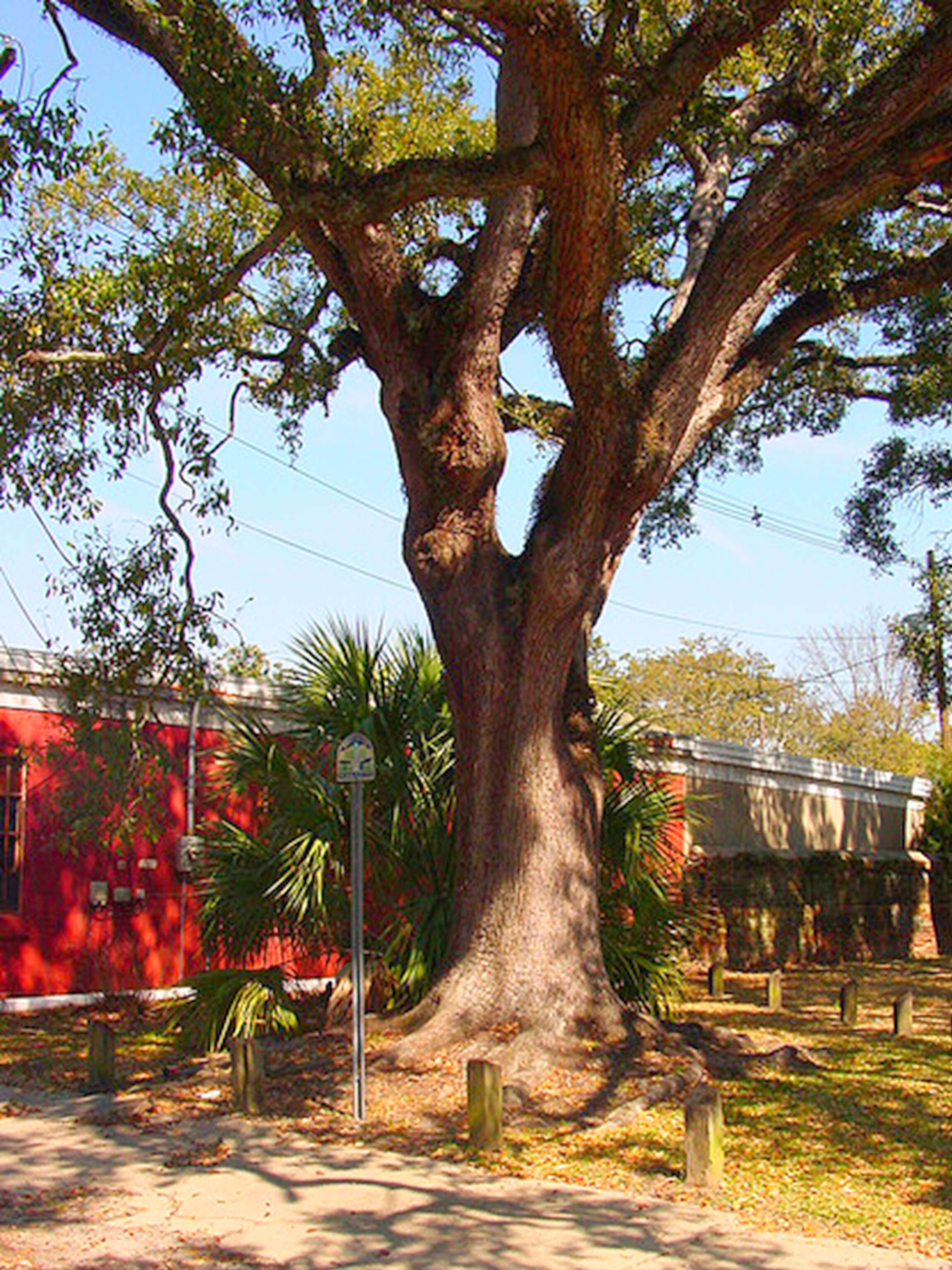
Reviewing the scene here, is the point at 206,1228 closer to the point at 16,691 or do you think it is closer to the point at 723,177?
the point at 16,691

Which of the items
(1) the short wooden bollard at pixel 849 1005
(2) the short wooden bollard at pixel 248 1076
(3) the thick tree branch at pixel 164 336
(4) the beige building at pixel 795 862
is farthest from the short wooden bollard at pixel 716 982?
(3) the thick tree branch at pixel 164 336

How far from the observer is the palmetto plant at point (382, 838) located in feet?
38.7

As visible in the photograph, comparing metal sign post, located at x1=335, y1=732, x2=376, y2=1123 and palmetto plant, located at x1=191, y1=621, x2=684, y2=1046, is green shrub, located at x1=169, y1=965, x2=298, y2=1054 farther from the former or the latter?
metal sign post, located at x1=335, y1=732, x2=376, y2=1123

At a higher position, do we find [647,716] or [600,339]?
[600,339]

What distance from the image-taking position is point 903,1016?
13.4 meters

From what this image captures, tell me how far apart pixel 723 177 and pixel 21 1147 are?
10.6 meters

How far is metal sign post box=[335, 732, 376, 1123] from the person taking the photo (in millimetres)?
9156

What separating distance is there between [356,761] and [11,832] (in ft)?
24.5

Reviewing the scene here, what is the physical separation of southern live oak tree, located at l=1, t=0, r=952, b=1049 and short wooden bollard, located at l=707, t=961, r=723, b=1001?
6.29 m

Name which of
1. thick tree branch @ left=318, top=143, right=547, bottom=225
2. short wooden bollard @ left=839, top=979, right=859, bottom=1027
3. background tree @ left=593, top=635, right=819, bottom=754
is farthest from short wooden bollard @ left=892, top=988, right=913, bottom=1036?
background tree @ left=593, top=635, right=819, bottom=754

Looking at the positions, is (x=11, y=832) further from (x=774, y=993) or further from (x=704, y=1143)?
(x=704, y=1143)

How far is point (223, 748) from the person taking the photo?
17297 millimetres

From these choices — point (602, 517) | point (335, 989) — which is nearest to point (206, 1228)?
point (335, 989)

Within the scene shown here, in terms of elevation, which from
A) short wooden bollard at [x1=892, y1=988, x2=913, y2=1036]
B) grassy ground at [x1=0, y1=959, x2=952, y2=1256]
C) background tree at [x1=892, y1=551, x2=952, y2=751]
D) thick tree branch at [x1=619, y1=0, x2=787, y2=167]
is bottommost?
grassy ground at [x1=0, y1=959, x2=952, y2=1256]
